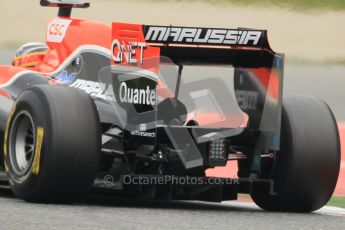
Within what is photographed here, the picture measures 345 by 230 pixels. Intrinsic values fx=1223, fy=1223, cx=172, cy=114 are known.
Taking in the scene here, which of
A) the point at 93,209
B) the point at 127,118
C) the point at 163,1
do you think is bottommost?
the point at 93,209

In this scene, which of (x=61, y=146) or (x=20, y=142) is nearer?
(x=61, y=146)

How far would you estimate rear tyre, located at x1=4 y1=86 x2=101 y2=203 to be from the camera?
29.3 feet

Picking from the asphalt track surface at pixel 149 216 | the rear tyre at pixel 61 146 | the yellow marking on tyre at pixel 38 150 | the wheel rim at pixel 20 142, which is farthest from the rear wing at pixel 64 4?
the yellow marking on tyre at pixel 38 150

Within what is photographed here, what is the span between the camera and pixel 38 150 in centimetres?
905

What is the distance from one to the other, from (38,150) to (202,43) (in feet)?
5.14

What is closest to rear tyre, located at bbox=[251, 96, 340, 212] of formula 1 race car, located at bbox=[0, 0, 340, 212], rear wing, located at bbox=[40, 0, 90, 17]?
formula 1 race car, located at bbox=[0, 0, 340, 212]

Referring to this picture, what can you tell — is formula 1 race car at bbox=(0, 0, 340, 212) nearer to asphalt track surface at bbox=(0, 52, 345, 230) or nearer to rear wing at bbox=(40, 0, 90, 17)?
asphalt track surface at bbox=(0, 52, 345, 230)

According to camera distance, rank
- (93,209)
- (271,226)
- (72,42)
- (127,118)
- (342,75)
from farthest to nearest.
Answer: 1. (342,75)
2. (72,42)
3. (127,118)
4. (93,209)
5. (271,226)

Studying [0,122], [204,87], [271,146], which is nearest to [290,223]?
[271,146]

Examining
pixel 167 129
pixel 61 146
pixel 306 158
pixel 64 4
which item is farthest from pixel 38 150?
pixel 64 4

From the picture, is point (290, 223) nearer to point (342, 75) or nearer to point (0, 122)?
point (0, 122)

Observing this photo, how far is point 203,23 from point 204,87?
8.81 m

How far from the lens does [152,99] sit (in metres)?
9.39

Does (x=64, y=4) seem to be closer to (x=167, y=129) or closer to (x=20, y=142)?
(x=20, y=142)
